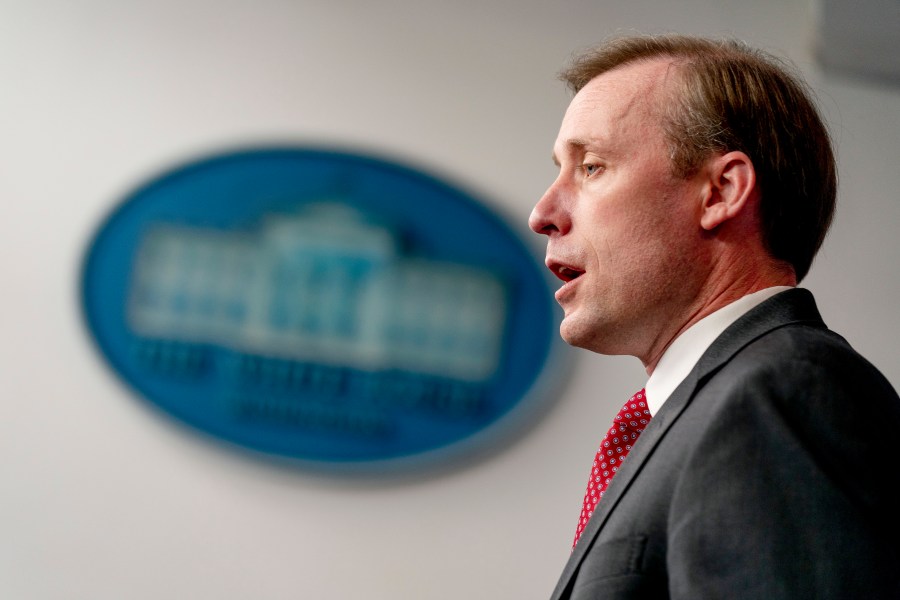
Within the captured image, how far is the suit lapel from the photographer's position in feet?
2.85

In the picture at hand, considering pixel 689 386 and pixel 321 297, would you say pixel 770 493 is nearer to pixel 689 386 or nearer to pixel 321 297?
pixel 689 386

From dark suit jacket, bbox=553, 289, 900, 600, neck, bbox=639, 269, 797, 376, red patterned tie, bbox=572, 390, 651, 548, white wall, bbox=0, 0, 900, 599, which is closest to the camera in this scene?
dark suit jacket, bbox=553, 289, 900, 600

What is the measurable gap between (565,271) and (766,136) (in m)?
0.28

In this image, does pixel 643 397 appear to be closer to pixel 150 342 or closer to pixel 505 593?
pixel 505 593

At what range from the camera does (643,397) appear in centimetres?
114

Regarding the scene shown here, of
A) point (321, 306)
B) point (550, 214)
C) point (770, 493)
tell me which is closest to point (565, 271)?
point (550, 214)

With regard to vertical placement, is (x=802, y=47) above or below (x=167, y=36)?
above

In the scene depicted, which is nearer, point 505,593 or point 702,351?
point 702,351

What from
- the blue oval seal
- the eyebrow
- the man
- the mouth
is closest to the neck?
the man

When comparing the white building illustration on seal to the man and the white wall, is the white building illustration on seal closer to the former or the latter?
the white wall

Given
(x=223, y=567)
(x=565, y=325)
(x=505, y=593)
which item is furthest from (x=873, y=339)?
(x=223, y=567)

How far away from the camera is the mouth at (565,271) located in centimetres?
109

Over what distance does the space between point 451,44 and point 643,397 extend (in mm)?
1345

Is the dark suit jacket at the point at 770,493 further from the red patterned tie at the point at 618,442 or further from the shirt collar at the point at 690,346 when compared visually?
the red patterned tie at the point at 618,442
